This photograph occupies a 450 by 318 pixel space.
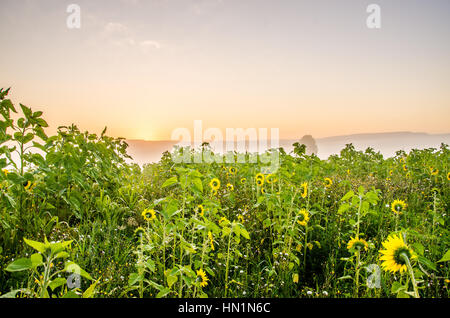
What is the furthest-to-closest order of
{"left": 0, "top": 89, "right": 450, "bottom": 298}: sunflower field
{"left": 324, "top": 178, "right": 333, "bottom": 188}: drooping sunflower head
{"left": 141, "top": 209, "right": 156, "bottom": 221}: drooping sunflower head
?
{"left": 324, "top": 178, "right": 333, "bottom": 188}: drooping sunflower head, {"left": 141, "top": 209, "right": 156, "bottom": 221}: drooping sunflower head, {"left": 0, "top": 89, "right": 450, "bottom": 298}: sunflower field

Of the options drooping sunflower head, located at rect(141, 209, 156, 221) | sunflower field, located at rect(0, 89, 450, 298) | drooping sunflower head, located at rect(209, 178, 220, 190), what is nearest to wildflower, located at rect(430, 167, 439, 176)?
sunflower field, located at rect(0, 89, 450, 298)

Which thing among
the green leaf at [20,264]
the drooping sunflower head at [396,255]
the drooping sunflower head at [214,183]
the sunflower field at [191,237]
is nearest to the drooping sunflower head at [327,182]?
the sunflower field at [191,237]

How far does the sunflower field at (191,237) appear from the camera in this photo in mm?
1998

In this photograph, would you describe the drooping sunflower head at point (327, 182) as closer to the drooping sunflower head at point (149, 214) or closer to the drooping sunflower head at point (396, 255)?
the drooping sunflower head at point (149, 214)

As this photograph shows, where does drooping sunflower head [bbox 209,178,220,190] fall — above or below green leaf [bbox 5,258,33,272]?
above

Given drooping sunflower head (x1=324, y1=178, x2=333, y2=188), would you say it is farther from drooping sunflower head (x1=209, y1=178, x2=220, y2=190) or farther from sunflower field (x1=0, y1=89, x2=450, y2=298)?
drooping sunflower head (x1=209, y1=178, x2=220, y2=190)

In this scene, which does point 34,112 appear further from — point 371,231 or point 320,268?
point 371,231

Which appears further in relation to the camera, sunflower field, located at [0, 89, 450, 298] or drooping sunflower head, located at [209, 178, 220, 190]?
drooping sunflower head, located at [209, 178, 220, 190]

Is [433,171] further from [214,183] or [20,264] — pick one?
[20,264]

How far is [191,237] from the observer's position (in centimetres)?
287

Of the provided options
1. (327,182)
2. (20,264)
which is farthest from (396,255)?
(327,182)

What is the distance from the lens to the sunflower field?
200 cm

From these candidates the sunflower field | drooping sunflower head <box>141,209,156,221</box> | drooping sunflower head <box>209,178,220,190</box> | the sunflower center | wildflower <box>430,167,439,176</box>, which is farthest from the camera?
wildflower <box>430,167,439,176</box>
